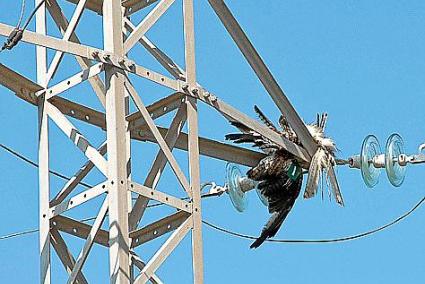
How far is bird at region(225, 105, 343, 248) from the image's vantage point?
7973 mm

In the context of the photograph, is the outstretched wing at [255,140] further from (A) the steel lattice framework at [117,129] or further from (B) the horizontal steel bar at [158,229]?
(B) the horizontal steel bar at [158,229]

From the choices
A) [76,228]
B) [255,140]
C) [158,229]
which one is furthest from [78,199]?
[255,140]

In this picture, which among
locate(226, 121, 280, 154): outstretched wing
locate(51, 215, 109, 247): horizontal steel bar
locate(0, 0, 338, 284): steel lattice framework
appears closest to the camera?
locate(0, 0, 338, 284): steel lattice framework

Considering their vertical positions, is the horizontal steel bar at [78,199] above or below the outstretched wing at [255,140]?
below

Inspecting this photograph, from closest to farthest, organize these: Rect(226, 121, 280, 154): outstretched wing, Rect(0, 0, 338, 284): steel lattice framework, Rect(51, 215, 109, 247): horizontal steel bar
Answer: Rect(0, 0, 338, 284): steel lattice framework < Rect(51, 215, 109, 247): horizontal steel bar < Rect(226, 121, 280, 154): outstretched wing

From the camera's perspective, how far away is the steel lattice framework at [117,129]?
244 inches

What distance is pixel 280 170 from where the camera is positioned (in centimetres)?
799

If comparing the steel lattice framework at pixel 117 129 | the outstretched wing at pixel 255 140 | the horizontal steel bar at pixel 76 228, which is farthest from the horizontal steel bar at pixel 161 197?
the outstretched wing at pixel 255 140

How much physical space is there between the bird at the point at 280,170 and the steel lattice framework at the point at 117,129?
60 centimetres

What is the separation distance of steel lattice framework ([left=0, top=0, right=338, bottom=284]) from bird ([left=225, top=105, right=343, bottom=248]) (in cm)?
60

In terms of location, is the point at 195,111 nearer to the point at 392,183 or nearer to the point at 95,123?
the point at 95,123

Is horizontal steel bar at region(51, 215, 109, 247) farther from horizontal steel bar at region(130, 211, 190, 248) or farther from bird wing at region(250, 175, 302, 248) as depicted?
bird wing at region(250, 175, 302, 248)

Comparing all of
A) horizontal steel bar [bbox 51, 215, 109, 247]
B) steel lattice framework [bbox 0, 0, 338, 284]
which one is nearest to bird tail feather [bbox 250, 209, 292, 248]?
steel lattice framework [bbox 0, 0, 338, 284]

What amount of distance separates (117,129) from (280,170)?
199 cm
